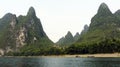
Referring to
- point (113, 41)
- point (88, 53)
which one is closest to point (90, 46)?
point (88, 53)

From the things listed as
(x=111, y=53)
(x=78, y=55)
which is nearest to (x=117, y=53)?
(x=111, y=53)

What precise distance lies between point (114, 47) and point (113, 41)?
26.2 feet

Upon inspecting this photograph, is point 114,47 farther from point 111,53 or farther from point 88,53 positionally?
point 88,53

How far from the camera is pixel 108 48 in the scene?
184 m

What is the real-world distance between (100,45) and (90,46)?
1003 cm

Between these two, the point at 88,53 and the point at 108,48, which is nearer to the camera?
the point at 108,48

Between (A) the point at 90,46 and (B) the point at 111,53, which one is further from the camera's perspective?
(A) the point at 90,46

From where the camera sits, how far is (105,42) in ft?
627

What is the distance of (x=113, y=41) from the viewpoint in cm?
18938

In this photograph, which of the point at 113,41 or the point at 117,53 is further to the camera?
the point at 113,41

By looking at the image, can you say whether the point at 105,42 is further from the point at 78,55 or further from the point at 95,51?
the point at 78,55

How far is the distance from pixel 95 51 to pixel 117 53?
19899 mm

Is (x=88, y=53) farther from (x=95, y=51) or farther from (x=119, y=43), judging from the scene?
(x=119, y=43)

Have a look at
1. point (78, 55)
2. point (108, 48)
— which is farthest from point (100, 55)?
point (78, 55)
